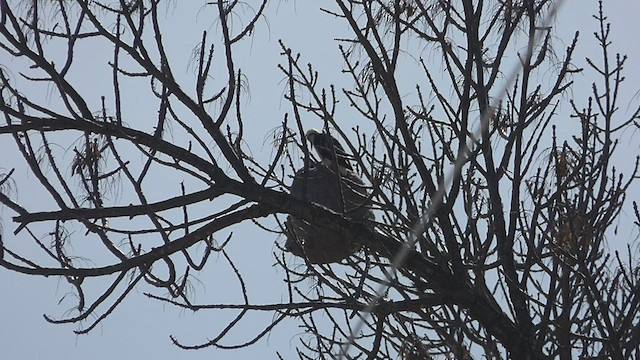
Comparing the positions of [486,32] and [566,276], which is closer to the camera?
[566,276]

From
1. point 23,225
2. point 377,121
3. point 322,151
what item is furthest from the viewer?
point 322,151

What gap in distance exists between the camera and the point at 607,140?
3.60m

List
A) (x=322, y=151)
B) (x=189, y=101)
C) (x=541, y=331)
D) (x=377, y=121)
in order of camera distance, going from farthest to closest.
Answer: (x=322, y=151) → (x=377, y=121) → (x=541, y=331) → (x=189, y=101)

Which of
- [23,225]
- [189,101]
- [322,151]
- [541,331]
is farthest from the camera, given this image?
[322,151]

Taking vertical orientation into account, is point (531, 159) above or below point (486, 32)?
below

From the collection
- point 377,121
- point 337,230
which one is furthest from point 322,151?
point 337,230

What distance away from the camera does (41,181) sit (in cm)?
306

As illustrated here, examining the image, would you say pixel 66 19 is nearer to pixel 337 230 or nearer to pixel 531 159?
pixel 337 230

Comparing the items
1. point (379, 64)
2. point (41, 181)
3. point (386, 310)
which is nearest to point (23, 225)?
point (41, 181)

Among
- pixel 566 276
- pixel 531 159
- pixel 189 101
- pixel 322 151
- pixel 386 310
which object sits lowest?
pixel 386 310

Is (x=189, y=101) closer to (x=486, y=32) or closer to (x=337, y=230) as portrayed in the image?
(x=337, y=230)

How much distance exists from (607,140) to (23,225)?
2.23 meters

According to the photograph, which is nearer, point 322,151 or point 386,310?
point 386,310

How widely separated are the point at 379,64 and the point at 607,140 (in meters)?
1.02
